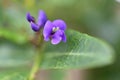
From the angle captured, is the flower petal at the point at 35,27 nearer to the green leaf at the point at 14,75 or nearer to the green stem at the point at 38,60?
the green stem at the point at 38,60

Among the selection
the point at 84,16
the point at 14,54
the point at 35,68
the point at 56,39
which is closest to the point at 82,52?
the point at 56,39

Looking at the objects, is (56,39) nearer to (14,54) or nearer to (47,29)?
(47,29)

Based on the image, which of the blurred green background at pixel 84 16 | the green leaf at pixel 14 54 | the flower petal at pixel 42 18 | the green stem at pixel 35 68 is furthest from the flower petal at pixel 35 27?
the blurred green background at pixel 84 16

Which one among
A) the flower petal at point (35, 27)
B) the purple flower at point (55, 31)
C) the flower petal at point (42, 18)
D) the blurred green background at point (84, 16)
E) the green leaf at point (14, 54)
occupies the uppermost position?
the blurred green background at point (84, 16)

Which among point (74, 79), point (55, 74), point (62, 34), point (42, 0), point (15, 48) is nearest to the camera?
point (62, 34)

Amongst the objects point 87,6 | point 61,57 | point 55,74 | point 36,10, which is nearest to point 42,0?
point 36,10

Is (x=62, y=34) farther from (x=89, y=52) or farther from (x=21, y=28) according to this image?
(x=21, y=28)
